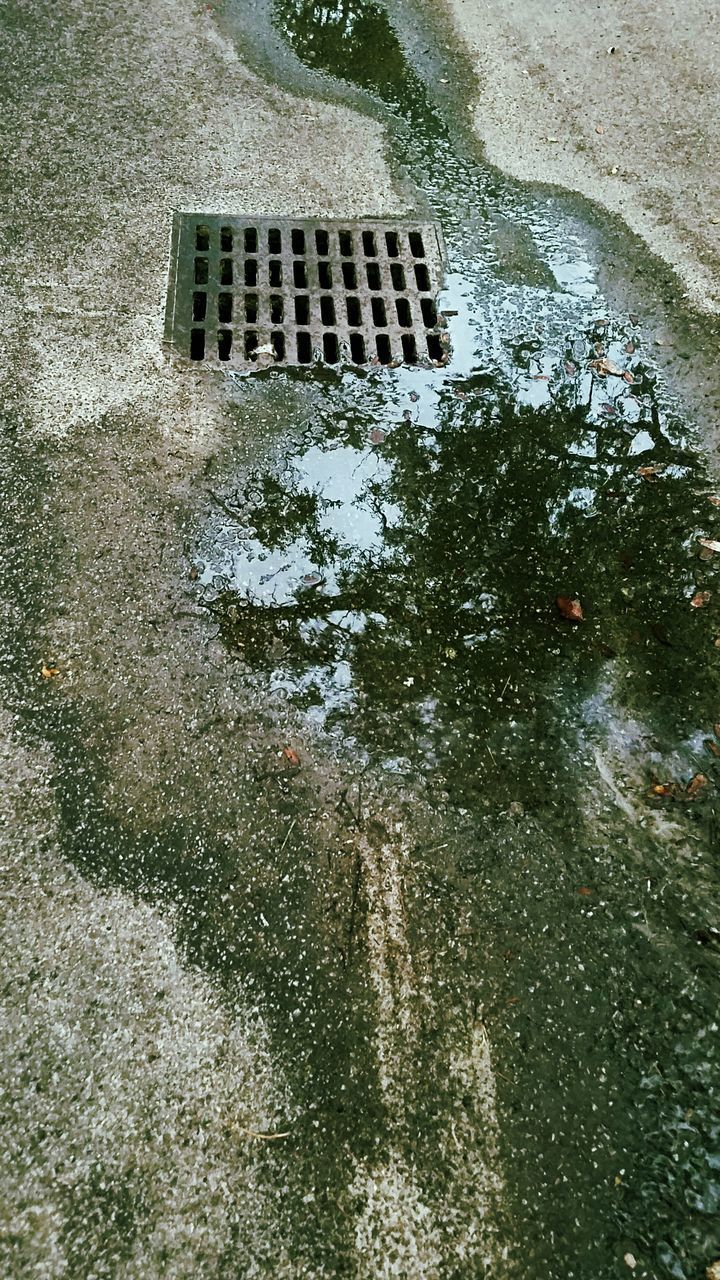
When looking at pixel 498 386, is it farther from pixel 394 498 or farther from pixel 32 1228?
pixel 32 1228

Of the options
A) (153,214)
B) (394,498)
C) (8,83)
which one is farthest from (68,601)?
(8,83)

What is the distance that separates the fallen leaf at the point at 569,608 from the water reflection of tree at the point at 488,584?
17mm

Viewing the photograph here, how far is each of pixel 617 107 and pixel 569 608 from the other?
2501 mm

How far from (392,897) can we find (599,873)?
1.44 ft

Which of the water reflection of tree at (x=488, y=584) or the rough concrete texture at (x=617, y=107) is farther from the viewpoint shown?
the rough concrete texture at (x=617, y=107)

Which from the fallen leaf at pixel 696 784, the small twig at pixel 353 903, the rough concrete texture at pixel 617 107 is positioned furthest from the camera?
the rough concrete texture at pixel 617 107

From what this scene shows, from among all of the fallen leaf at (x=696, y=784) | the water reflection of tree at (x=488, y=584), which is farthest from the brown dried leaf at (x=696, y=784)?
the water reflection of tree at (x=488, y=584)

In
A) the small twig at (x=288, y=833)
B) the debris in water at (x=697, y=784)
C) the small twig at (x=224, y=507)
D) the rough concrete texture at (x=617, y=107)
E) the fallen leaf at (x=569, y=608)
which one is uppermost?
the rough concrete texture at (x=617, y=107)

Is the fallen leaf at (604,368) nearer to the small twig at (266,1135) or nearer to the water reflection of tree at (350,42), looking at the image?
the water reflection of tree at (350,42)

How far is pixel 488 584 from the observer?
7.14 feet

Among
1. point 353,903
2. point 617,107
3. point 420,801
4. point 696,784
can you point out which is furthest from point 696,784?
point 617,107

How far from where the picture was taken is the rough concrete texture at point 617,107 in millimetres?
3078

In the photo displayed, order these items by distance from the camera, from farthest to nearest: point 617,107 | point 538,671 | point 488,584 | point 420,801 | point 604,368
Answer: point 617,107
point 604,368
point 488,584
point 538,671
point 420,801

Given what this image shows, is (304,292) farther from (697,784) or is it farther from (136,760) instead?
(697,784)
